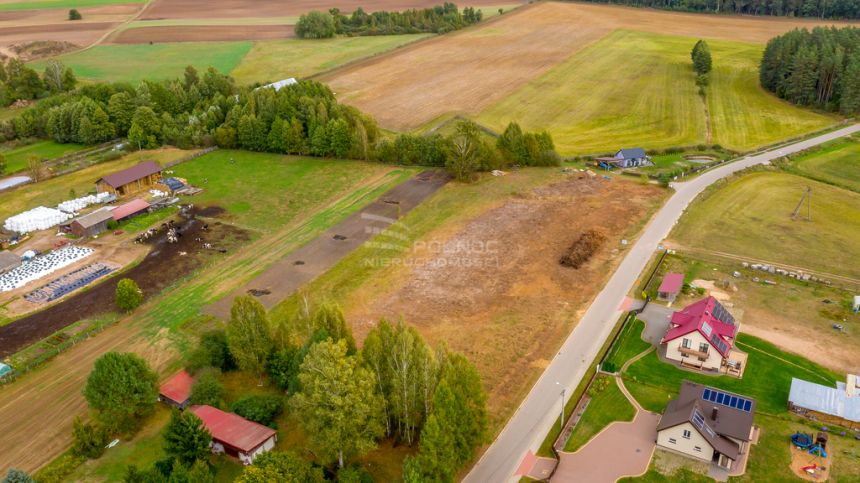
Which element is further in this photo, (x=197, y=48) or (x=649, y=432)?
(x=197, y=48)

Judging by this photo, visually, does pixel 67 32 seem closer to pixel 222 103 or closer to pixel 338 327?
pixel 222 103

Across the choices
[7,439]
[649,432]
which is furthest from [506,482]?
[7,439]

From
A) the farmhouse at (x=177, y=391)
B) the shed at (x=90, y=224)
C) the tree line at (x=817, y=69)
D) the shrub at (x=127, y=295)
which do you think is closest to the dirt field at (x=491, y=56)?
the tree line at (x=817, y=69)

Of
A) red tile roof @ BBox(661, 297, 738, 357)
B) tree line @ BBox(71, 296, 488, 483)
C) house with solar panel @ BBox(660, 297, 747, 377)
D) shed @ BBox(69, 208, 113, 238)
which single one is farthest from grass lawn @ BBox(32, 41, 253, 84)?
house with solar panel @ BBox(660, 297, 747, 377)

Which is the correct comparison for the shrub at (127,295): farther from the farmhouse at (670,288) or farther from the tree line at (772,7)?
the tree line at (772,7)

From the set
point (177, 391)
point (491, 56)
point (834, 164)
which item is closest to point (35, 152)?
point (177, 391)

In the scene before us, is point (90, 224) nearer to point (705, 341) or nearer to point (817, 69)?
point (705, 341)

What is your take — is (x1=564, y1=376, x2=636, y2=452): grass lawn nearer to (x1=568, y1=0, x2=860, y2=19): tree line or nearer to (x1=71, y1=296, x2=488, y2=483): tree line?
(x1=71, y1=296, x2=488, y2=483): tree line
